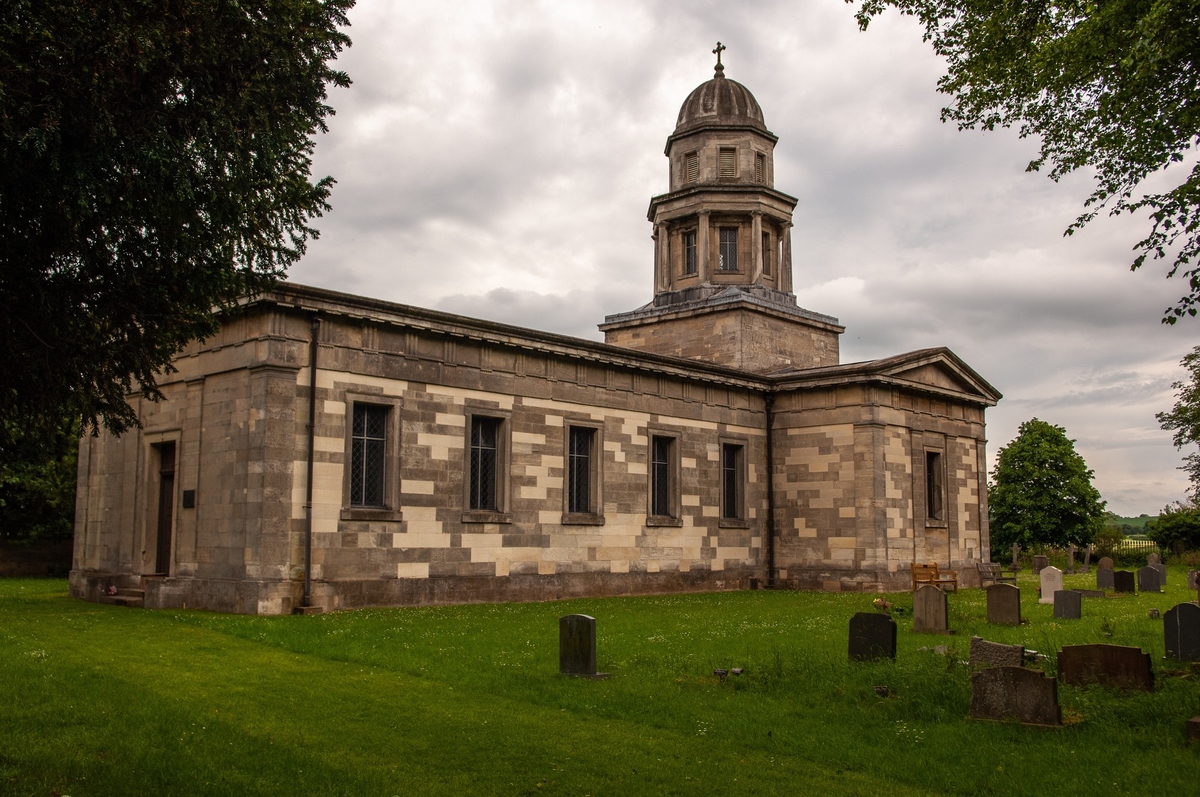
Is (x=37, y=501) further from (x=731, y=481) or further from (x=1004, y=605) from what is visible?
(x=1004, y=605)

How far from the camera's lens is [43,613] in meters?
19.8

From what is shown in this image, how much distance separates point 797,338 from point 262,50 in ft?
93.2

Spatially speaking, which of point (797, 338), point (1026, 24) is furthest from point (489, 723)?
point (797, 338)

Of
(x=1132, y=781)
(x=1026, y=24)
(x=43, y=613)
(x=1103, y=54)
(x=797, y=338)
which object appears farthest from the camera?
(x=797, y=338)

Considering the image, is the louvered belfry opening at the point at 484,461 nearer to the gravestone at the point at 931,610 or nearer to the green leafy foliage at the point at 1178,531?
the gravestone at the point at 931,610

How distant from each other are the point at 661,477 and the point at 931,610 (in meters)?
12.1

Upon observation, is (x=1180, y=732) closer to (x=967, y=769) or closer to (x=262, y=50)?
(x=967, y=769)

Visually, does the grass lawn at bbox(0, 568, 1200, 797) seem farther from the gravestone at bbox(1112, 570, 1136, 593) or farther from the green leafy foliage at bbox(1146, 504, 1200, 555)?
the green leafy foliage at bbox(1146, 504, 1200, 555)

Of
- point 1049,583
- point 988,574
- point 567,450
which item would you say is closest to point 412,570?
point 567,450

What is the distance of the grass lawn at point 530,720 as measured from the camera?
8.30 m

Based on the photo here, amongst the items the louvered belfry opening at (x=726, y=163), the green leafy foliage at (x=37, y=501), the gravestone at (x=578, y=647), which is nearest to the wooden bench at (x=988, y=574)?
the louvered belfry opening at (x=726, y=163)

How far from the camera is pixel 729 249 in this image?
119 ft

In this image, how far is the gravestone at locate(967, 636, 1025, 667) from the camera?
439 inches

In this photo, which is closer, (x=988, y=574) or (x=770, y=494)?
(x=770, y=494)
